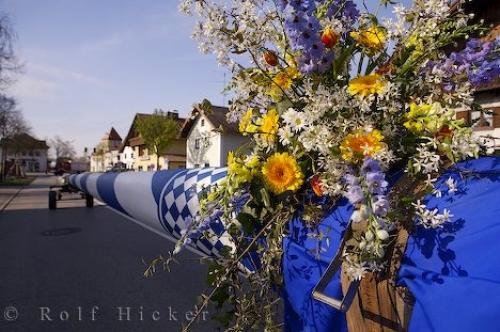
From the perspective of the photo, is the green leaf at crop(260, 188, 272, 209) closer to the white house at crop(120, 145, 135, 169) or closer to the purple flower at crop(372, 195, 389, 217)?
the purple flower at crop(372, 195, 389, 217)

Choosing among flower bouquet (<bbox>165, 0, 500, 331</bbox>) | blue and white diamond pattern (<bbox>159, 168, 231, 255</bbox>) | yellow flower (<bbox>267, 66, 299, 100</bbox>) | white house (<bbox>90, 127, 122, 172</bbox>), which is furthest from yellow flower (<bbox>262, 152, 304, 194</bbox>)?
white house (<bbox>90, 127, 122, 172</bbox>)

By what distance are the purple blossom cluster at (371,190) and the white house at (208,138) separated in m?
0.90

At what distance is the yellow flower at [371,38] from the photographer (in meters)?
1.86

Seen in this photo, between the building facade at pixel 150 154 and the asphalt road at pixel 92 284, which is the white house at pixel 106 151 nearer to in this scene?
the building facade at pixel 150 154

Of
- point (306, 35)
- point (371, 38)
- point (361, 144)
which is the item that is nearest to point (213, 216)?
point (361, 144)

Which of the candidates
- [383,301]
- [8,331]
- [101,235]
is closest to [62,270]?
[8,331]

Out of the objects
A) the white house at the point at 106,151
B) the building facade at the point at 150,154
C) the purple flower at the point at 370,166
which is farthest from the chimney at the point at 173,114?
the purple flower at the point at 370,166

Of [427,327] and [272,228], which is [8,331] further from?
[427,327]

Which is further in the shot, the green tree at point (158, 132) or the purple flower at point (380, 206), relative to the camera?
the green tree at point (158, 132)

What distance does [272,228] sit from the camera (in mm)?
1941

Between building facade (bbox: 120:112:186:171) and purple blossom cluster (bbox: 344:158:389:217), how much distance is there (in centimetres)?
4578

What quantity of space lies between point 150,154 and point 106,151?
161 ft

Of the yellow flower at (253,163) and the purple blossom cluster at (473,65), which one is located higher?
the purple blossom cluster at (473,65)

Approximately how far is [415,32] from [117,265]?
6.59 metres
